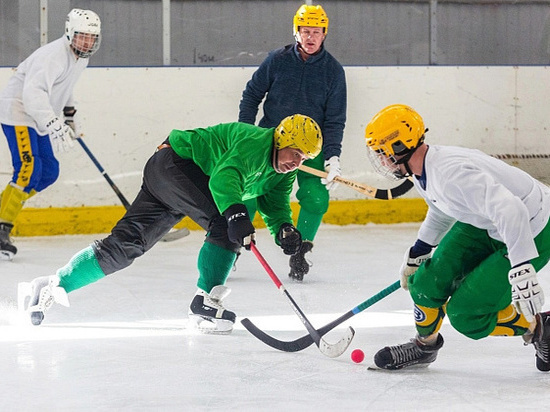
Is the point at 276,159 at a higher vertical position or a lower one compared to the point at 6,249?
higher

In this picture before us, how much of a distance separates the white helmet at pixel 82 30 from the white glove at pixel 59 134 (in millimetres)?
409

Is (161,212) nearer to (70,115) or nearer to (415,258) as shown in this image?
(415,258)

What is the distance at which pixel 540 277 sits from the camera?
188 inches

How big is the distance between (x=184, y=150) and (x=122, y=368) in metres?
0.88

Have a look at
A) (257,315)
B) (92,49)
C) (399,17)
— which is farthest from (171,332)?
(399,17)

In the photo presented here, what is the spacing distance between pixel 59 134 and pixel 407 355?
293 centimetres

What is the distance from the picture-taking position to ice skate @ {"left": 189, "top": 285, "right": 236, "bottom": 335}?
3553 millimetres

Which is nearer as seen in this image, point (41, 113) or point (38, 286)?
point (38, 286)

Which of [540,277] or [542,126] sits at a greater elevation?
[542,126]

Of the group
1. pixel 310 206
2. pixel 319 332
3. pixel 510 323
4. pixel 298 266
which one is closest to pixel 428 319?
pixel 510 323

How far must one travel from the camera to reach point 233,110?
21.6 feet

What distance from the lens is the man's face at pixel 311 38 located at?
4906 millimetres

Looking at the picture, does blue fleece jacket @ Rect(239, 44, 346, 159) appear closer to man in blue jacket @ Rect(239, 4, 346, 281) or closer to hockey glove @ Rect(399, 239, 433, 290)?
man in blue jacket @ Rect(239, 4, 346, 281)

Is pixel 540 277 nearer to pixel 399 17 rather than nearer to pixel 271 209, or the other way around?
pixel 271 209
